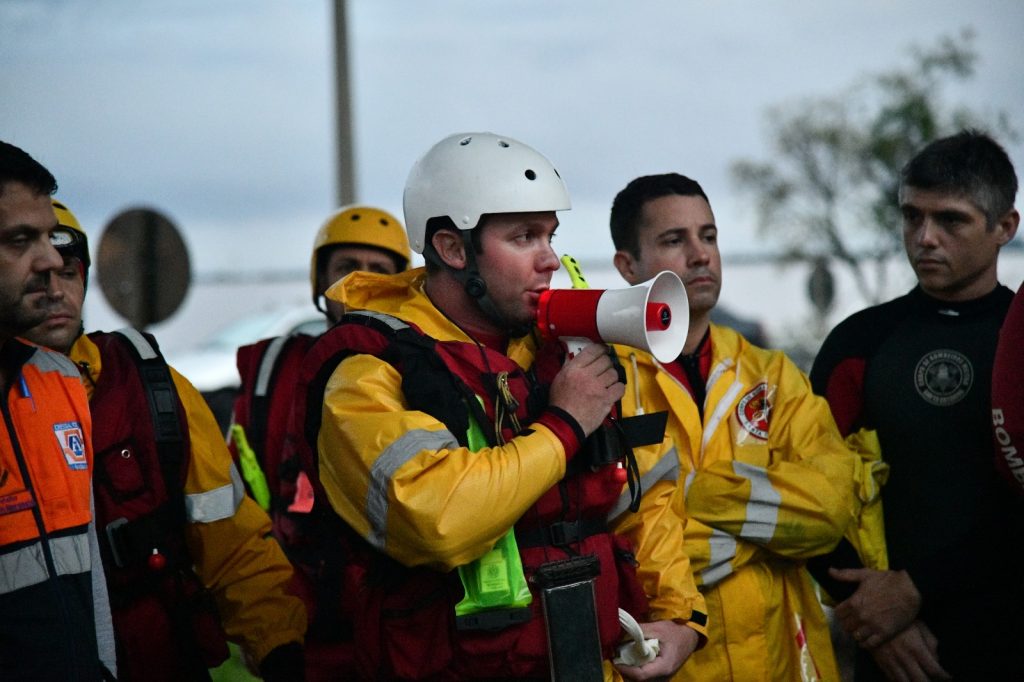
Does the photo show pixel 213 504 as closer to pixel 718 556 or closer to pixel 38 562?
pixel 38 562

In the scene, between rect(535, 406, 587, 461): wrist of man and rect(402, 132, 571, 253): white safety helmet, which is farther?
rect(402, 132, 571, 253): white safety helmet

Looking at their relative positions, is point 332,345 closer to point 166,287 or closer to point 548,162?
point 548,162

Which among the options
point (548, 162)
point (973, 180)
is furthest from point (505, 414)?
point (973, 180)

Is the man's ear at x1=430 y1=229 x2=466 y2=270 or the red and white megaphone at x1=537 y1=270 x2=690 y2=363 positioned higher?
the man's ear at x1=430 y1=229 x2=466 y2=270

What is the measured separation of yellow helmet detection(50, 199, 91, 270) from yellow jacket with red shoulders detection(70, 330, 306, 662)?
327 millimetres

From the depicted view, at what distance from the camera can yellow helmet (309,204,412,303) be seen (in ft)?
A: 18.4

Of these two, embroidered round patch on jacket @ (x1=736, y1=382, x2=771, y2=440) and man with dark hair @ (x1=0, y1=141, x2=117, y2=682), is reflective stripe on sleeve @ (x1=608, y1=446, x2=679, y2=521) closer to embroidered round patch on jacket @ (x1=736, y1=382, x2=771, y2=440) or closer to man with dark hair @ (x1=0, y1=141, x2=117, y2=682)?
embroidered round patch on jacket @ (x1=736, y1=382, x2=771, y2=440)

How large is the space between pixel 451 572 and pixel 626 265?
71.3 inches

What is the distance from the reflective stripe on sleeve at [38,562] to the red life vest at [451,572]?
606 millimetres

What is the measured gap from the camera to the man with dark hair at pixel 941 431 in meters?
3.88

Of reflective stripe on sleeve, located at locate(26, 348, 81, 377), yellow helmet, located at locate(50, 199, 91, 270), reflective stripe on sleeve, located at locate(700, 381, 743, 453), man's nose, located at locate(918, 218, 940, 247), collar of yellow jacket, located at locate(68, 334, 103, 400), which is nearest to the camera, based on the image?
reflective stripe on sleeve, located at locate(26, 348, 81, 377)

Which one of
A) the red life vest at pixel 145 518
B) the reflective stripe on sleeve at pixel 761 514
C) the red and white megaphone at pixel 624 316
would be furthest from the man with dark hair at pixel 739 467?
the red life vest at pixel 145 518

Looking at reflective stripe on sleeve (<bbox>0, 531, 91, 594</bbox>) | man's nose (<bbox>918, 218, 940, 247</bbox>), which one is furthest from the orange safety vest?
man's nose (<bbox>918, 218, 940, 247</bbox>)

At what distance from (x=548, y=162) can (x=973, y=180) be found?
165 centimetres
